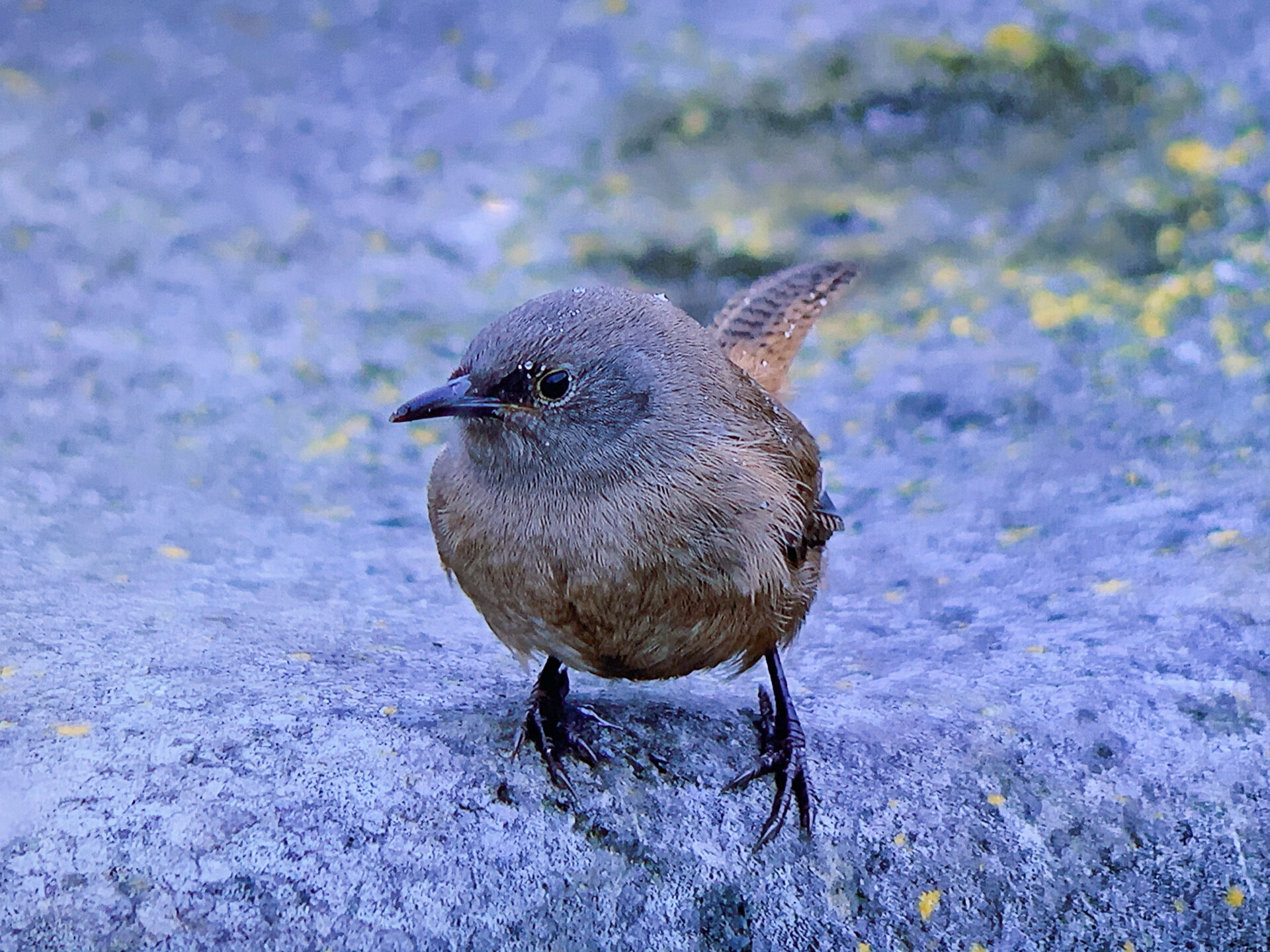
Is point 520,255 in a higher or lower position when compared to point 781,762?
lower

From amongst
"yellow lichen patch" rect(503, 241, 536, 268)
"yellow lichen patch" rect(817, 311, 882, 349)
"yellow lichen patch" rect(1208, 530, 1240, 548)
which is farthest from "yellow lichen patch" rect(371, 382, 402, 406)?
"yellow lichen patch" rect(1208, 530, 1240, 548)

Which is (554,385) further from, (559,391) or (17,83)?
(17,83)

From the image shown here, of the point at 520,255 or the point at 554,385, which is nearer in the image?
the point at 554,385

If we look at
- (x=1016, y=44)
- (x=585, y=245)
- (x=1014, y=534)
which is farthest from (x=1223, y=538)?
(x=1016, y=44)

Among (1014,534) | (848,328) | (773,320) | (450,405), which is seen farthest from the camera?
(848,328)

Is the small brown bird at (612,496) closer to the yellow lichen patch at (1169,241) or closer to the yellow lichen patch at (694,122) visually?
the yellow lichen patch at (1169,241)

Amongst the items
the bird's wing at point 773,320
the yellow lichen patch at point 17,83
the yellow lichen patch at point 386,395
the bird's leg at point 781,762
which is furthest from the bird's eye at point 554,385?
the yellow lichen patch at point 17,83

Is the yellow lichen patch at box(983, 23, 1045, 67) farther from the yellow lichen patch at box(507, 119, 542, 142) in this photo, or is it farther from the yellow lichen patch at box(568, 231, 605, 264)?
the yellow lichen patch at box(507, 119, 542, 142)
